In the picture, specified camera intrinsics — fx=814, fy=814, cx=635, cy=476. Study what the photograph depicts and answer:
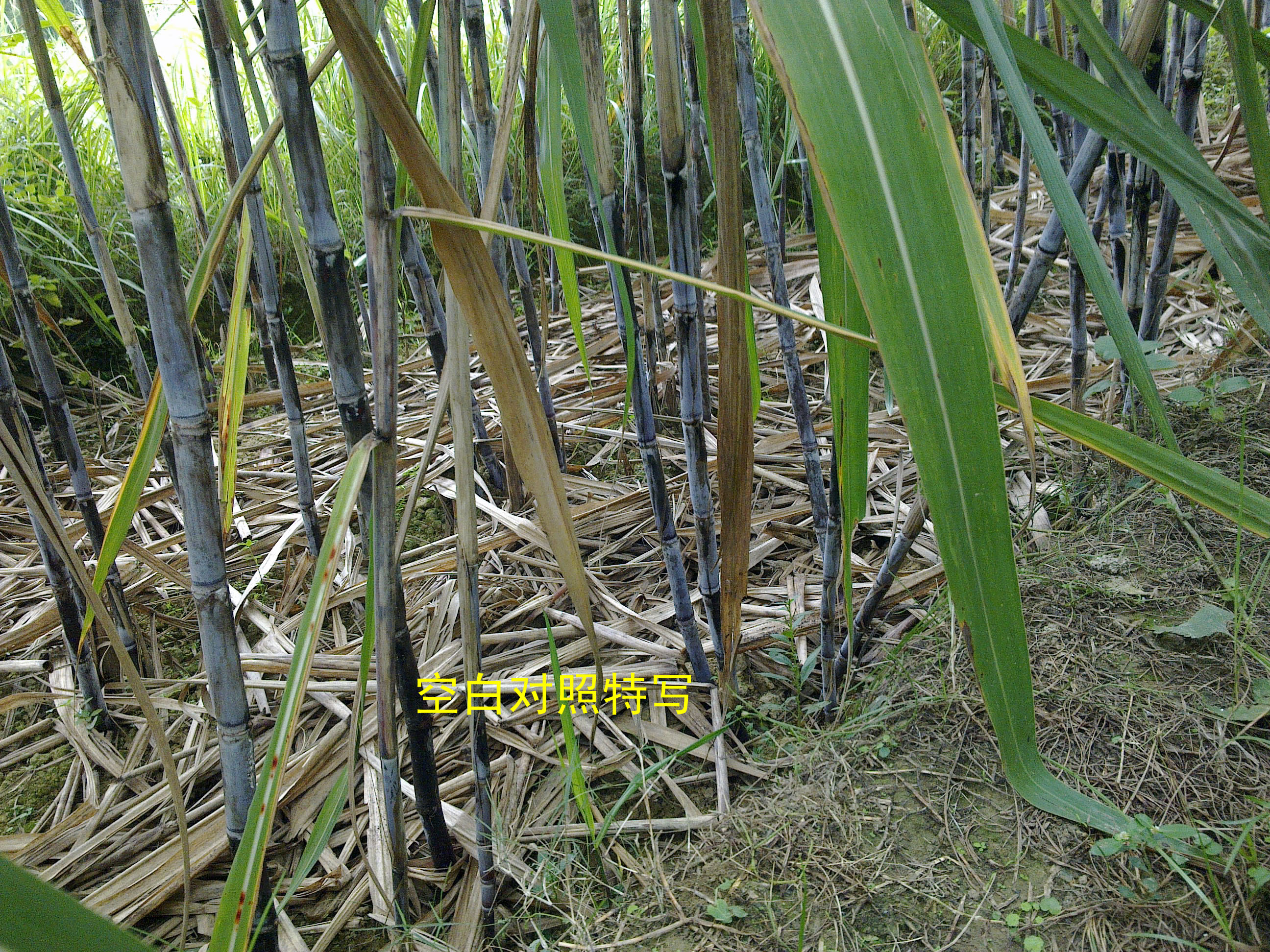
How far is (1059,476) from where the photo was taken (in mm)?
1105

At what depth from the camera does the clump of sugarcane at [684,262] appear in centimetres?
56

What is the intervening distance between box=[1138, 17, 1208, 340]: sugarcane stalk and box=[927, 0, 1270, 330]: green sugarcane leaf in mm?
382

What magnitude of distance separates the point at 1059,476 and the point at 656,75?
83 centimetres

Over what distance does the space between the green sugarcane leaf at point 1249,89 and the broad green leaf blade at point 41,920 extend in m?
0.69

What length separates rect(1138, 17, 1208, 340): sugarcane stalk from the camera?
3.17ft

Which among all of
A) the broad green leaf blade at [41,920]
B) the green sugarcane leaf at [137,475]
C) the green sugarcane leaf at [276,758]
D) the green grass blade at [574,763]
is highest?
the broad green leaf blade at [41,920]

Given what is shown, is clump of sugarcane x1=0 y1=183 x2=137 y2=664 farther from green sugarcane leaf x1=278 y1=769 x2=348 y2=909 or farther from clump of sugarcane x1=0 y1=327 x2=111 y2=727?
green sugarcane leaf x1=278 y1=769 x2=348 y2=909

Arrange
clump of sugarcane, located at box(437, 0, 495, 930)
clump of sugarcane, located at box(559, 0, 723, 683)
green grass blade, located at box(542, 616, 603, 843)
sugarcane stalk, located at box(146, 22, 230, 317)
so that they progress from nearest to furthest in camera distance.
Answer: clump of sugarcane, located at box(437, 0, 495, 930)
clump of sugarcane, located at box(559, 0, 723, 683)
green grass blade, located at box(542, 616, 603, 843)
sugarcane stalk, located at box(146, 22, 230, 317)

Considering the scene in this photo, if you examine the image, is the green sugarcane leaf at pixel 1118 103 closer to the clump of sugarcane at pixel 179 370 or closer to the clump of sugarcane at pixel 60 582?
the clump of sugarcane at pixel 179 370

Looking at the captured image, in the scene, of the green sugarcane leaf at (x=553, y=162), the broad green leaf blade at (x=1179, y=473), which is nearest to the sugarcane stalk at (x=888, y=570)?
the broad green leaf blade at (x=1179, y=473)

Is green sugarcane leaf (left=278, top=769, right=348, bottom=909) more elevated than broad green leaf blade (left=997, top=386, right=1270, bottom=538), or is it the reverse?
broad green leaf blade (left=997, top=386, right=1270, bottom=538)

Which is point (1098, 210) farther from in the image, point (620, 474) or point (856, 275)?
point (856, 275)

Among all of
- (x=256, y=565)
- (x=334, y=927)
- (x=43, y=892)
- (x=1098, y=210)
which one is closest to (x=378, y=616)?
(x=43, y=892)

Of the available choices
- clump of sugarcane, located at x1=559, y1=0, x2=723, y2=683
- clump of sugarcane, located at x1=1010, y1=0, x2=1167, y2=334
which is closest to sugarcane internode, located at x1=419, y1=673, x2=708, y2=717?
clump of sugarcane, located at x1=559, y1=0, x2=723, y2=683
